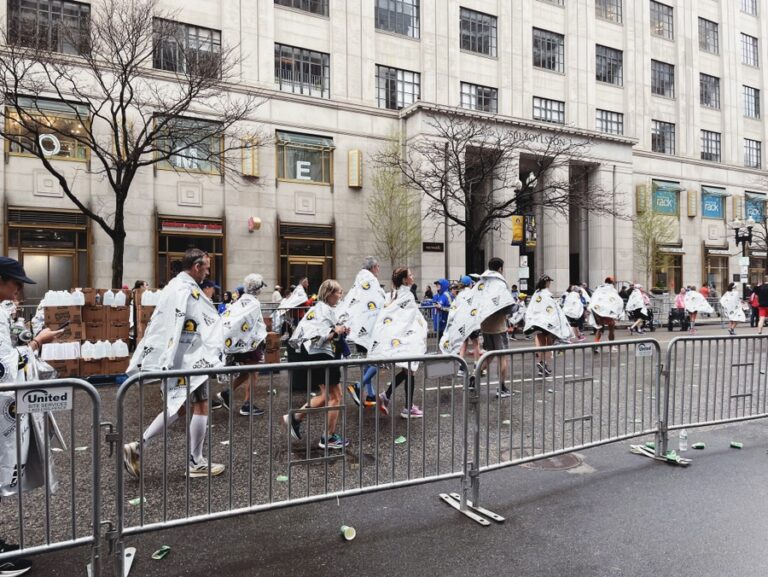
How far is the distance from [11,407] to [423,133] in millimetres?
23555

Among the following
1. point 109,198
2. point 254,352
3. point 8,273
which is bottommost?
point 254,352

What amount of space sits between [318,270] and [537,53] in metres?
17.7

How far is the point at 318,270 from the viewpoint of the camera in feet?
82.1

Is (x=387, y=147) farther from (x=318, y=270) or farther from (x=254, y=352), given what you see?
(x=254, y=352)

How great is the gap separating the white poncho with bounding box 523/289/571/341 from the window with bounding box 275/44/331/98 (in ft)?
59.1

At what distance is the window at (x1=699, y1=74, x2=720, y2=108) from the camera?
37688 mm

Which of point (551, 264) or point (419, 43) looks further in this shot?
point (551, 264)

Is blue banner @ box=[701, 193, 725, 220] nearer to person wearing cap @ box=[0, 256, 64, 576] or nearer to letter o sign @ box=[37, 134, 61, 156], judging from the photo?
letter o sign @ box=[37, 134, 61, 156]

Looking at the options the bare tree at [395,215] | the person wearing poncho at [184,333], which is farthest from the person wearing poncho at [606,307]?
the bare tree at [395,215]

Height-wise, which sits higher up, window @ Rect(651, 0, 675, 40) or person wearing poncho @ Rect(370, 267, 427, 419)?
window @ Rect(651, 0, 675, 40)

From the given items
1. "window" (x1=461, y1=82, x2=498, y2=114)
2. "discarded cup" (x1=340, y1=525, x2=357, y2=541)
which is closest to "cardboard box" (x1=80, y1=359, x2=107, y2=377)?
"discarded cup" (x1=340, y1=525, x2=357, y2=541)

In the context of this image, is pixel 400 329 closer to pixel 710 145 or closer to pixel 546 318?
pixel 546 318

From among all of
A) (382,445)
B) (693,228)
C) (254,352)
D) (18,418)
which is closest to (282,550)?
(18,418)

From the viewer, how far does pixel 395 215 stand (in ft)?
82.4
